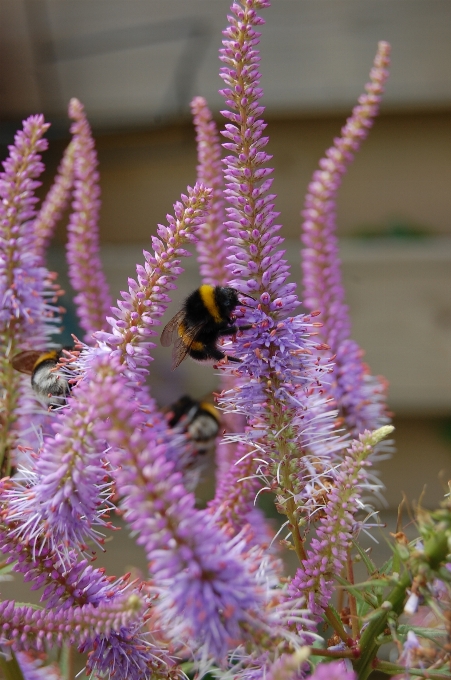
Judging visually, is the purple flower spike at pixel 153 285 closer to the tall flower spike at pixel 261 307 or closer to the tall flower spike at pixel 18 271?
the tall flower spike at pixel 261 307

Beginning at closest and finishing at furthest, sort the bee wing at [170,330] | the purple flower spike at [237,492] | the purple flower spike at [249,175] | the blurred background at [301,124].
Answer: the purple flower spike at [249,175] < the purple flower spike at [237,492] < the bee wing at [170,330] < the blurred background at [301,124]

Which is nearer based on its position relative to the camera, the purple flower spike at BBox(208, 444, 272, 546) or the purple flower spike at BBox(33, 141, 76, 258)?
the purple flower spike at BBox(208, 444, 272, 546)

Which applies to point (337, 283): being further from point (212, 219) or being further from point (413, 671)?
point (413, 671)

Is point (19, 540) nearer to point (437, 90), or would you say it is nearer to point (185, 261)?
point (185, 261)

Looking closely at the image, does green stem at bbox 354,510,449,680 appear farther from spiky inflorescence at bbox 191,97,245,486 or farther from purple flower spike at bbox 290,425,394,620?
spiky inflorescence at bbox 191,97,245,486

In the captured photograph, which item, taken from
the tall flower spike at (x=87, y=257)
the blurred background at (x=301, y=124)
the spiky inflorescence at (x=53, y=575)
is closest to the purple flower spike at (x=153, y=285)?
the spiky inflorescence at (x=53, y=575)

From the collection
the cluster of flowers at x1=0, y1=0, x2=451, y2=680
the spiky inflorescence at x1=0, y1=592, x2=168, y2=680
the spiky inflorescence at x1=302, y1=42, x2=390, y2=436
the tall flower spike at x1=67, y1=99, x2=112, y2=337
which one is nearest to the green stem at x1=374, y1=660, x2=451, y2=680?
the cluster of flowers at x1=0, y1=0, x2=451, y2=680
